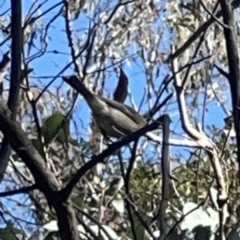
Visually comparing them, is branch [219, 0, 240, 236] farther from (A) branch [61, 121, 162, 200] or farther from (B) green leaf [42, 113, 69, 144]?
(B) green leaf [42, 113, 69, 144]

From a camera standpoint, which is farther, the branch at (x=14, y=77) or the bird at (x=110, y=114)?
the bird at (x=110, y=114)

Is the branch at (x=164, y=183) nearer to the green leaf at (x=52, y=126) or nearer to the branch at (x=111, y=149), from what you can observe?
the branch at (x=111, y=149)

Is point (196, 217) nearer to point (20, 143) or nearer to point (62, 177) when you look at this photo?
point (20, 143)

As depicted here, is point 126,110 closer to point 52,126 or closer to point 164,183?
point 52,126

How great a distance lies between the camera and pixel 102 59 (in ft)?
12.9

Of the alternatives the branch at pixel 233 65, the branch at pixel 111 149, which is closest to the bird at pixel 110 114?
the branch at pixel 111 149

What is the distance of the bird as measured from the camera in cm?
159

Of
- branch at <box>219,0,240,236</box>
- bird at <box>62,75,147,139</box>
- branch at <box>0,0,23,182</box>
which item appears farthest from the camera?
bird at <box>62,75,147,139</box>

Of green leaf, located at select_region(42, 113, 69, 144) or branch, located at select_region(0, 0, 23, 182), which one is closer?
branch, located at select_region(0, 0, 23, 182)

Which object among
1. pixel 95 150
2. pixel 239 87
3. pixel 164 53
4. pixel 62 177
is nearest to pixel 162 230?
pixel 239 87

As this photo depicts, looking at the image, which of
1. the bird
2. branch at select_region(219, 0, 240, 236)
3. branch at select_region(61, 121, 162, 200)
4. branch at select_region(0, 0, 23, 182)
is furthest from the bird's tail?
branch at select_region(219, 0, 240, 236)

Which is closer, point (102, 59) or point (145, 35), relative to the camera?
point (102, 59)

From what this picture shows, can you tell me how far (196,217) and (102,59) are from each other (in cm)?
227

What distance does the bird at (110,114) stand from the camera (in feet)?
5.21
